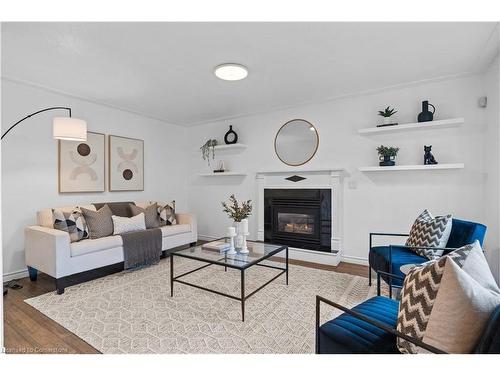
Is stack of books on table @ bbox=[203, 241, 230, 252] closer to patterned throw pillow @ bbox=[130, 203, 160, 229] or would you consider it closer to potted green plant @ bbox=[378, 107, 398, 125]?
patterned throw pillow @ bbox=[130, 203, 160, 229]

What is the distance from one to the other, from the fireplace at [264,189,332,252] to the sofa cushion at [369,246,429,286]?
118cm

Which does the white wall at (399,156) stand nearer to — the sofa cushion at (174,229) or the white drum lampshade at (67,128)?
the sofa cushion at (174,229)

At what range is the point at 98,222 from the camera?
3.31 m

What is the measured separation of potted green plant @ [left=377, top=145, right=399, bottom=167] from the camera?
3.37m

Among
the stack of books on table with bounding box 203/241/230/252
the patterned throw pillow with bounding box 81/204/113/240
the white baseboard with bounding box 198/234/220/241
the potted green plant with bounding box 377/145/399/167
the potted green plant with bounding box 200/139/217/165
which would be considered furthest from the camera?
the white baseboard with bounding box 198/234/220/241

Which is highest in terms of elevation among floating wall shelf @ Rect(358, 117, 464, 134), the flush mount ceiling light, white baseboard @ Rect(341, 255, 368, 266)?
the flush mount ceiling light

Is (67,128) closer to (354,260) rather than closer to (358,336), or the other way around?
(358,336)

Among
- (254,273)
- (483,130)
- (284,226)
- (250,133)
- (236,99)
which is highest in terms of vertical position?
(236,99)

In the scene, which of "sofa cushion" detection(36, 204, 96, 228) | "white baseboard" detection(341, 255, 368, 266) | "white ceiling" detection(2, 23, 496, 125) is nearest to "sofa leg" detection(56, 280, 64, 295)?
"sofa cushion" detection(36, 204, 96, 228)
